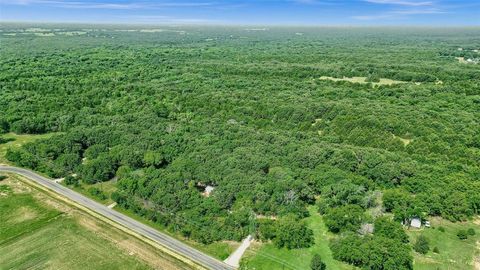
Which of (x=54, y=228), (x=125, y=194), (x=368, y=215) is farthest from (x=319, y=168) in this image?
(x=54, y=228)

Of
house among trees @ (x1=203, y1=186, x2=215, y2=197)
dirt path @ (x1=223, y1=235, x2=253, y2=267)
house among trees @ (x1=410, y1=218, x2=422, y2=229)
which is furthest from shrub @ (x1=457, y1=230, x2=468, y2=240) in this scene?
house among trees @ (x1=203, y1=186, x2=215, y2=197)

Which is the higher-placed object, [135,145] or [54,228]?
[135,145]

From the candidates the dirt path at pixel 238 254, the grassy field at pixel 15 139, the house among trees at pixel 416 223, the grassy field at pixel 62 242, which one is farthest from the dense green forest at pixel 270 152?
the grassy field at pixel 62 242

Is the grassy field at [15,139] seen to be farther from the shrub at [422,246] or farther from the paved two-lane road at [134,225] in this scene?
the shrub at [422,246]

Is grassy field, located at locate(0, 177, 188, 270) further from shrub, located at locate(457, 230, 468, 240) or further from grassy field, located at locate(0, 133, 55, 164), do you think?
shrub, located at locate(457, 230, 468, 240)

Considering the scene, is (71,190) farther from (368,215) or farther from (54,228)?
(368,215)
